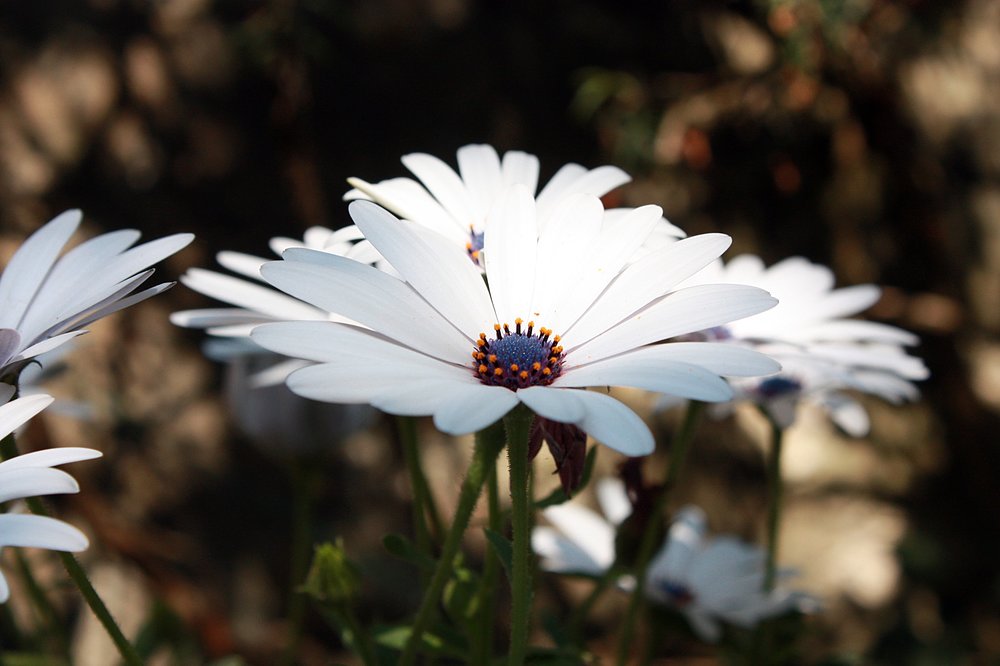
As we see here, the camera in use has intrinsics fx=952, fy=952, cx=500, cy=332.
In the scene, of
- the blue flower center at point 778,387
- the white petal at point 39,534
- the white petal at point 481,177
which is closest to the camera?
the white petal at point 39,534

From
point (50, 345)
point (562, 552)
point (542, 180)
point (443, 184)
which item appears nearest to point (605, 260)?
point (443, 184)

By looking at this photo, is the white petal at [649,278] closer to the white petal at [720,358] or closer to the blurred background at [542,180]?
the white petal at [720,358]

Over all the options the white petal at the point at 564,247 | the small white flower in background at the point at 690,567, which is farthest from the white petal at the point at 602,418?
the small white flower in background at the point at 690,567

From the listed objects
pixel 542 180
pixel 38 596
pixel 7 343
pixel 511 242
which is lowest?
pixel 38 596

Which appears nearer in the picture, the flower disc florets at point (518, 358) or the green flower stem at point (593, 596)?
the flower disc florets at point (518, 358)

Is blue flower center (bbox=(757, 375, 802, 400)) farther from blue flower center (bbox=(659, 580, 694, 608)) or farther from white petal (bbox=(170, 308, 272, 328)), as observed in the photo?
white petal (bbox=(170, 308, 272, 328))

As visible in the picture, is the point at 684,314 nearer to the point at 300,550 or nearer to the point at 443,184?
the point at 443,184

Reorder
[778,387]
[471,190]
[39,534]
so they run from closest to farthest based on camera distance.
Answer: [39,534] → [471,190] → [778,387]
